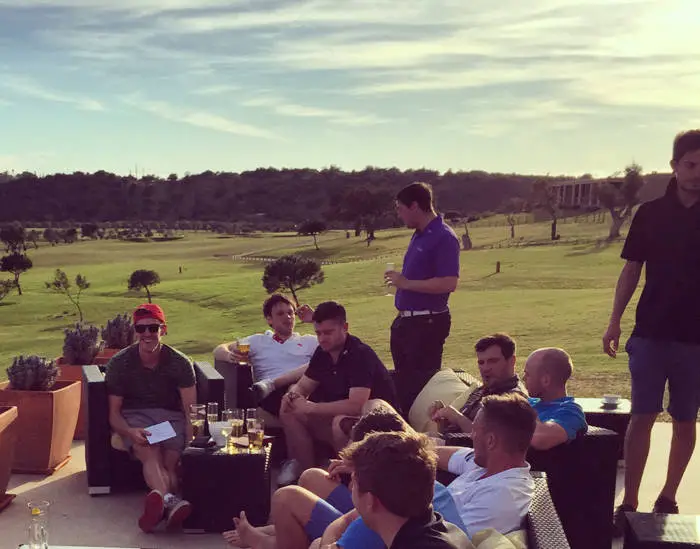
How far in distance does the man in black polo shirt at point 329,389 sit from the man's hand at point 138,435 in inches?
30.9

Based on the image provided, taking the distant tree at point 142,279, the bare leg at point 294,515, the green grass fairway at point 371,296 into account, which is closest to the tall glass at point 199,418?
the bare leg at point 294,515

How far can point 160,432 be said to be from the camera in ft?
14.3

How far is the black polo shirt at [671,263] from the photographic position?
3.69 m

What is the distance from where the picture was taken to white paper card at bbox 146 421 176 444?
4.28 metres

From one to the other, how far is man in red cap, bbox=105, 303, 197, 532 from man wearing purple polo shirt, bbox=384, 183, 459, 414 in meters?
1.34

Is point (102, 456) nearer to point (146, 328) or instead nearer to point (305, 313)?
point (146, 328)

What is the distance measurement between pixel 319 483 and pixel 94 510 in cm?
173

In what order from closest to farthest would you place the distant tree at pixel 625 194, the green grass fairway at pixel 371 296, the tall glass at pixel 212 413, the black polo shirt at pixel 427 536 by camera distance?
the black polo shirt at pixel 427 536 < the tall glass at pixel 212 413 < the green grass fairway at pixel 371 296 < the distant tree at pixel 625 194

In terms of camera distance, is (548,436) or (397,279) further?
(397,279)

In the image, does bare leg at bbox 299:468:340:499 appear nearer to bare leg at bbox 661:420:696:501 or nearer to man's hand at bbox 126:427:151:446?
man's hand at bbox 126:427:151:446

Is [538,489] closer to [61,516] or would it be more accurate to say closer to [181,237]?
[61,516]

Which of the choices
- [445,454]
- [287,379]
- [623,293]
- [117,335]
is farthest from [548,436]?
[117,335]

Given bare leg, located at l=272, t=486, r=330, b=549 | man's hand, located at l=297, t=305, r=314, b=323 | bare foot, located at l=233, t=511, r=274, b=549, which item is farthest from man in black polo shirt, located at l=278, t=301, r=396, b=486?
bare leg, located at l=272, t=486, r=330, b=549

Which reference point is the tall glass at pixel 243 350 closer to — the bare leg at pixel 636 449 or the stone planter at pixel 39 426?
the stone planter at pixel 39 426
